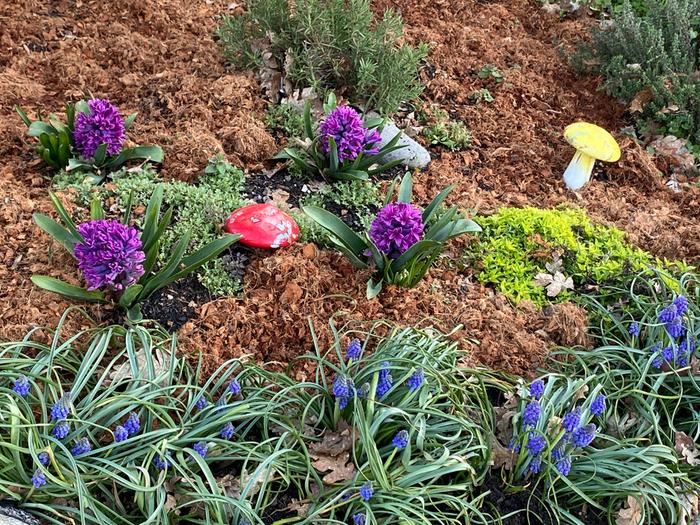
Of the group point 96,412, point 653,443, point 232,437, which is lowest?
point 653,443

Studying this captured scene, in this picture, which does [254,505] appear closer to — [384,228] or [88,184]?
[384,228]

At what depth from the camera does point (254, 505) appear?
249 cm

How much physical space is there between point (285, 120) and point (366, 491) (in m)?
2.54

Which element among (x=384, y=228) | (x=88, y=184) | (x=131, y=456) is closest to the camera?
(x=131, y=456)

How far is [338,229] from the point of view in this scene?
3.20 metres

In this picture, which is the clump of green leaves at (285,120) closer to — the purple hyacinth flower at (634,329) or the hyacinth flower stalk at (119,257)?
the hyacinth flower stalk at (119,257)

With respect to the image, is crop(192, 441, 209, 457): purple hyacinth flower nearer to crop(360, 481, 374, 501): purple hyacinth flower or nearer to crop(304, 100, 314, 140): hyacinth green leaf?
crop(360, 481, 374, 501): purple hyacinth flower

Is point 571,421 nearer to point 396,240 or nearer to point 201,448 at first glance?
point 396,240

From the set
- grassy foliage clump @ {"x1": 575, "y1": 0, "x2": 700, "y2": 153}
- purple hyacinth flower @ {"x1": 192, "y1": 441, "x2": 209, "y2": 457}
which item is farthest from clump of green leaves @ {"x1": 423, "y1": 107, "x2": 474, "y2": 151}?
purple hyacinth flower @ {"x1": 192, "y1": 441, "x2": 209, "y2": 457}

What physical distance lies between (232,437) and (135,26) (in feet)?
11.1

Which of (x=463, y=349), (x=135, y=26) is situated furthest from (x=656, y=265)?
(x=135, y=26)

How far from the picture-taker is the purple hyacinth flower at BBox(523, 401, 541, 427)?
8.27 feet

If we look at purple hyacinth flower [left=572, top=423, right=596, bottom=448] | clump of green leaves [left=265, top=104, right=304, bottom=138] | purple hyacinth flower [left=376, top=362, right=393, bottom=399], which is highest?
clump of green leaves [left=265, top=104, right=304, bottom=138]

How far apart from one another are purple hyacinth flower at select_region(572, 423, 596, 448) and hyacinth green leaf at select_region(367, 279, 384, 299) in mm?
1089
